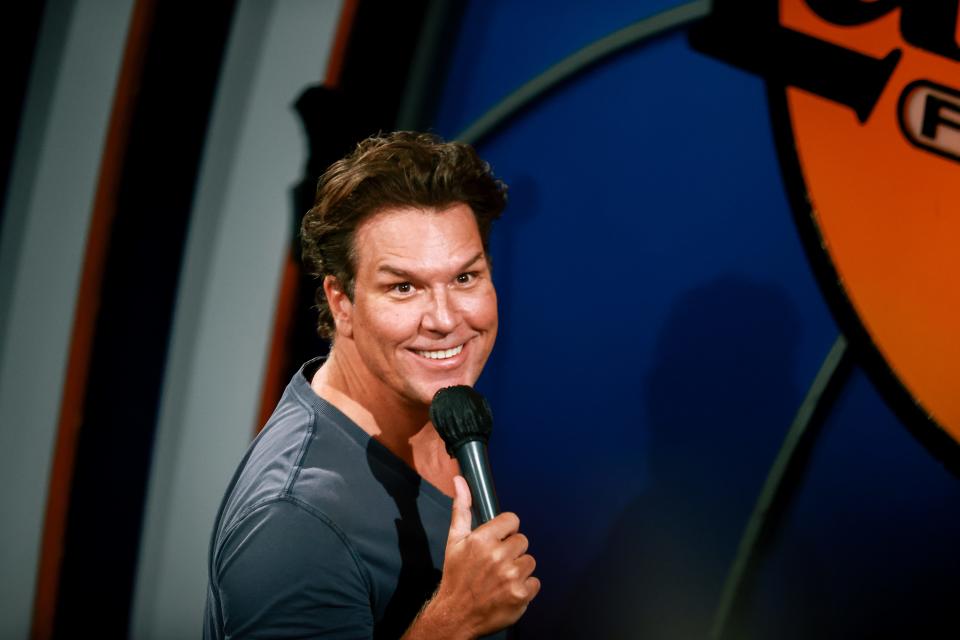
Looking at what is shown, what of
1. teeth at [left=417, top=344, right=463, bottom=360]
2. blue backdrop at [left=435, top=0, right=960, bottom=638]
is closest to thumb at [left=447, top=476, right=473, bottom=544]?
teeth at [left=417, top=344, right=463, bottom=360]

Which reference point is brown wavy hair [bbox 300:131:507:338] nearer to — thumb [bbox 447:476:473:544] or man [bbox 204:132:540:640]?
man [bbox 204:132:540:640]

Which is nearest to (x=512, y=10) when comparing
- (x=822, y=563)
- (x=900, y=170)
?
(x=900, y=170)

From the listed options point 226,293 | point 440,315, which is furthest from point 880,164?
point 226,293

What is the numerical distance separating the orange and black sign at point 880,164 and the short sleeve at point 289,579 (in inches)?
41.9

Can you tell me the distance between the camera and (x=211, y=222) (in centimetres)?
200

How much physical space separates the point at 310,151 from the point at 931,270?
4.11 feet

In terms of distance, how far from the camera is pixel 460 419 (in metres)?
0.97

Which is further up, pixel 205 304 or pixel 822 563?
pixel 205 304

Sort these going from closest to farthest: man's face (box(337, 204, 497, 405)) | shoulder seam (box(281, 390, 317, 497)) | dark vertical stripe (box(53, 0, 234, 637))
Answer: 1. shoulder seam (box(281, 390, 317, 497))
2. man's face (box(337, 204, 497, 405))
3. dark vertical stripe (box(53, 0, 234, 637))

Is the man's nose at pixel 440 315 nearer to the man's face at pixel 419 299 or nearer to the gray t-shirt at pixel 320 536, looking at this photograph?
the man's face at pixel 419 299

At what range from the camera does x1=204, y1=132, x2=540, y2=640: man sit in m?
0.93

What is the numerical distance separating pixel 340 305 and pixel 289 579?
0.39 meters

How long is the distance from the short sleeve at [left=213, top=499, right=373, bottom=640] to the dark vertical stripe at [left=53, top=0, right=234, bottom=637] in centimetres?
118

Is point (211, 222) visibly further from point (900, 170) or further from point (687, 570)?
point (900, 170)
